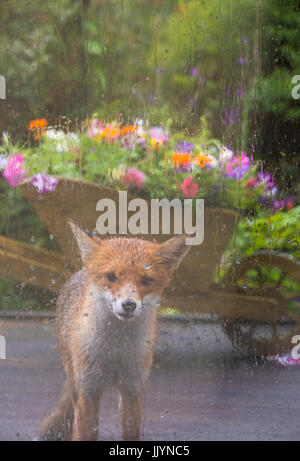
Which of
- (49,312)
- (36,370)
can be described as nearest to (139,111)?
(49,312)

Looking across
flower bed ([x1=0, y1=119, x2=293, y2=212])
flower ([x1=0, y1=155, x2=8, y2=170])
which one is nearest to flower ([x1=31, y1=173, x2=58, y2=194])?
flower bed ([x1=0, y1=119, x2=293, y2=212])

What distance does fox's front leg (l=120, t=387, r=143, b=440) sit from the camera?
1871 mm

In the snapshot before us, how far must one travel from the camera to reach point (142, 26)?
1904 mm

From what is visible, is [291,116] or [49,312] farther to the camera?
[291,116]

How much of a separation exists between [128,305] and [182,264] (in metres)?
0.24

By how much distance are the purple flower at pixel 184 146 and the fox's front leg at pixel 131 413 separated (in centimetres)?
77

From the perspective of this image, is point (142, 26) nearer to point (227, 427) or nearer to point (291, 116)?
point (291, 116)

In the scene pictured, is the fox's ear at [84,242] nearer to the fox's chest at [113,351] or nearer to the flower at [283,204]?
the fox's chest at [113,351]

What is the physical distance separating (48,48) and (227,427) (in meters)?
1.38

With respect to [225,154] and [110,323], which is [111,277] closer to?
[110,323]

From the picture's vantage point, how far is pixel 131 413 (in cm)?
189

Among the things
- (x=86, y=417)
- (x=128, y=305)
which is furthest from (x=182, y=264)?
(x=86, y=417)

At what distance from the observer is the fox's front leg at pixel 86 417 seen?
6.10ft

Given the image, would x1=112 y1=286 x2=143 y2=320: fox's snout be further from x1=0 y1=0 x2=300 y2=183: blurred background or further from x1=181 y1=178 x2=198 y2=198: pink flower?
x1=0 y1=0 x2=300 y2=183: blurred background
